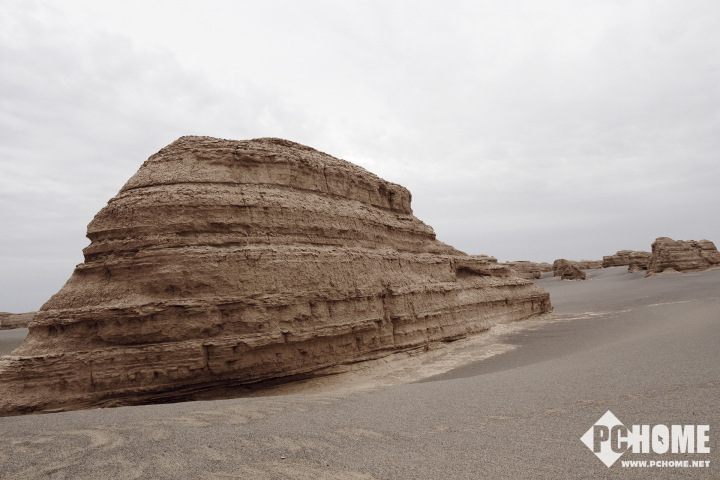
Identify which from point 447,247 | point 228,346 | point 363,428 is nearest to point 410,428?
point 363,428

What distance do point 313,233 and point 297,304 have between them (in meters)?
1.91

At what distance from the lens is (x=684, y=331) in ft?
29.3

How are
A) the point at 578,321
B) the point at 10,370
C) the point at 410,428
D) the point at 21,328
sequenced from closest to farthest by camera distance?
the point at 410,428
the point at 10,370
the point at 578,321
the point at 21,328

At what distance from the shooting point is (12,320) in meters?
30.6

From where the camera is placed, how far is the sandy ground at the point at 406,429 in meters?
3.08

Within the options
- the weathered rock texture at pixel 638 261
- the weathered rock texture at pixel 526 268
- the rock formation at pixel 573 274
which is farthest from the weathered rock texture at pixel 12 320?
the weathered rock texture at pixel 638 261

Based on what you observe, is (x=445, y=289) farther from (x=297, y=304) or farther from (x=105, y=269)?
(x=105, y=269)

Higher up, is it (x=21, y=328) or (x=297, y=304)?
(x=297, y=304)

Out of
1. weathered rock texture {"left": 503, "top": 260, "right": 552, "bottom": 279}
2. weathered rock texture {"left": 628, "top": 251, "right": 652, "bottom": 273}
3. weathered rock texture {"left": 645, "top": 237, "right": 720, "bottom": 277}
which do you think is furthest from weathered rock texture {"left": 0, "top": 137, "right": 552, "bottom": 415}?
weathered rock texture {"left": 503, "top": 260, "right": 552, "bottom": 279}

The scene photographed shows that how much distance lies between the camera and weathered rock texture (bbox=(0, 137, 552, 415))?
7094mm

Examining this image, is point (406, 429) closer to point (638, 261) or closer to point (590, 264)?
point (638, 261)

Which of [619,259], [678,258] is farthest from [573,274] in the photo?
[619,259]
